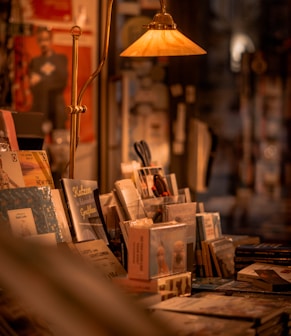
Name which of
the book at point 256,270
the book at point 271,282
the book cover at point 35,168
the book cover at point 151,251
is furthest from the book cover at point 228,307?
the book cover at point 35,168

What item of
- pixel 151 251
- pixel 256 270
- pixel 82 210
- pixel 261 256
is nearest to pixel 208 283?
pixel 256 270

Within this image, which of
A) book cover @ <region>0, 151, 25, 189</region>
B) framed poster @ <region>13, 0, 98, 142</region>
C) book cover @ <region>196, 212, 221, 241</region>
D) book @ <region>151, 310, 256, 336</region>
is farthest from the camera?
framed poster @ <region>13, 0, 98, 142</region>

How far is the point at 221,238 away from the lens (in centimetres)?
373

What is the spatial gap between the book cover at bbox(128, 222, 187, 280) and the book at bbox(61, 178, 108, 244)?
34 cm

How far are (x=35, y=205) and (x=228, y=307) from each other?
67cm

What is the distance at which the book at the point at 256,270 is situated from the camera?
10.9 ft

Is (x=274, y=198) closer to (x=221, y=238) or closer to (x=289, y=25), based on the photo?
(x=289, y=25)

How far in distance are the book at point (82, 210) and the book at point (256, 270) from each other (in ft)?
1.72

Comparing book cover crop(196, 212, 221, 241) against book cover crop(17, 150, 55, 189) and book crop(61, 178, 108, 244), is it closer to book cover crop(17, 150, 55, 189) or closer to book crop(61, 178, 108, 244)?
book crop(61, 178, 108, 244)

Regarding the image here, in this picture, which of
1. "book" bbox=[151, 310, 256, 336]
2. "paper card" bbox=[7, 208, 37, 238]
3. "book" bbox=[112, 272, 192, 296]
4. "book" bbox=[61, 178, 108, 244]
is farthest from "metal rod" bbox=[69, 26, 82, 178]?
"book" bbox=[151, 310, 256, 336]

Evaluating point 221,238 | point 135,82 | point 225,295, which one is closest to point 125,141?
point 135,82

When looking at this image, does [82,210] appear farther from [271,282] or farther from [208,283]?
[271,282]

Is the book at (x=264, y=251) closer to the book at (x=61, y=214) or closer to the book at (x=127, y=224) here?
the book at (x=127, y=224)

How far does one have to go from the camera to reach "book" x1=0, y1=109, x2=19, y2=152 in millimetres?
3230
